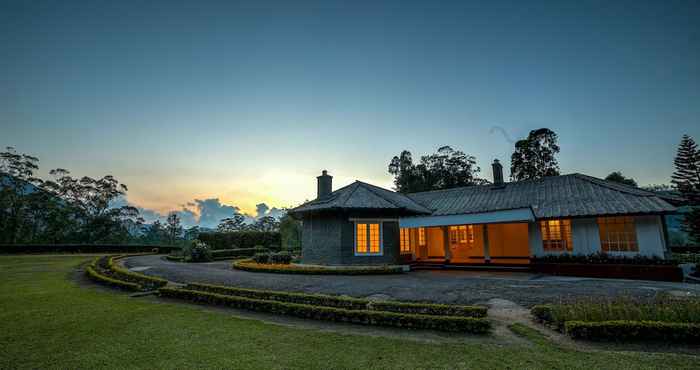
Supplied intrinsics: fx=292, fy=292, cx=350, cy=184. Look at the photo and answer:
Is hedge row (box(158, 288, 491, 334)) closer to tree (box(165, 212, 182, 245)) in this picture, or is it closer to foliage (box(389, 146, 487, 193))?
foliage (box(389, 146, 487, 193))

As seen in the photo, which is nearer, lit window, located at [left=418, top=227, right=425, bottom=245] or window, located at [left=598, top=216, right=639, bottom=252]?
window, located at [left=598, top=216, right=639, bottom=252]

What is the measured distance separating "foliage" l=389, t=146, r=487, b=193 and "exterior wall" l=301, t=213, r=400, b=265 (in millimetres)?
25105

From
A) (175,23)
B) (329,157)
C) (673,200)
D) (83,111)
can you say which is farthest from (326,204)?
(673,200)

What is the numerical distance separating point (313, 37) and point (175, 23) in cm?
574

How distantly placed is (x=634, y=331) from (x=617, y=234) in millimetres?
9844

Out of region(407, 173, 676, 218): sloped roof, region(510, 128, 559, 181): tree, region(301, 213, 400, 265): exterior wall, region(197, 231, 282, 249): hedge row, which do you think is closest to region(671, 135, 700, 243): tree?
region(407, 173, 676, 218): sloped roof

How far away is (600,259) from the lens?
1191 centimetres

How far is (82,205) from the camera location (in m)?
39.0

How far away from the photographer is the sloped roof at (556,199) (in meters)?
11.9

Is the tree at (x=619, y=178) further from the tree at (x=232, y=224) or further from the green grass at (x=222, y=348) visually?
the tree at (x=232, y=224)

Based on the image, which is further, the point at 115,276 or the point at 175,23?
the point at 175,23

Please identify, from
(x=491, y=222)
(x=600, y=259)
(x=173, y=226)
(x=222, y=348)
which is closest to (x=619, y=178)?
(x=600, y=259)

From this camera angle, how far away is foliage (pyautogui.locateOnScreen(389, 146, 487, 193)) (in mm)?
39000

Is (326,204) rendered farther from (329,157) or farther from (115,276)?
(115,276)
